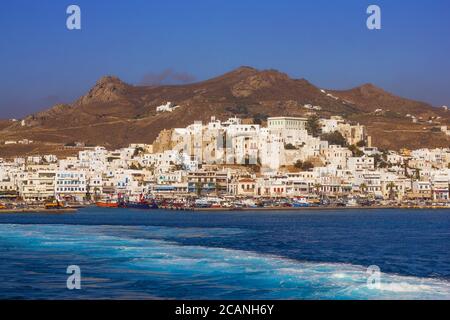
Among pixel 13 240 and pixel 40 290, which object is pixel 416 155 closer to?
pixel 13 240

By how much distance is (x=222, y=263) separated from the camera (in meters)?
20.0

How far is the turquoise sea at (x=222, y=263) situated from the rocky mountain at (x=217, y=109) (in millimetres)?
76050

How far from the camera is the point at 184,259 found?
69.2 ft

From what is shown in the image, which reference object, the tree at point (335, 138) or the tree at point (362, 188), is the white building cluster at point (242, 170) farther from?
the tree at point (335, 138)

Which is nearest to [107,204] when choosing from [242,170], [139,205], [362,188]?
[139,205]

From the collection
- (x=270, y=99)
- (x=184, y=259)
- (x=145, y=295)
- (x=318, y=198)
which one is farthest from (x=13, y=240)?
(x=270, y=99)

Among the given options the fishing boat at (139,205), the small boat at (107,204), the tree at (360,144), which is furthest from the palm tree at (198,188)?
the tree at (360,144)

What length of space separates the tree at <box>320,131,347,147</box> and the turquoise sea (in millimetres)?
50362

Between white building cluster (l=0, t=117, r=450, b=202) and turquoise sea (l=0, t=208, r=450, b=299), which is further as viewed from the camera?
white building cluster (l=0, t=117, r=450, b=202)

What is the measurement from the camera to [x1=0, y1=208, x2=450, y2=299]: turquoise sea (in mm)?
15531

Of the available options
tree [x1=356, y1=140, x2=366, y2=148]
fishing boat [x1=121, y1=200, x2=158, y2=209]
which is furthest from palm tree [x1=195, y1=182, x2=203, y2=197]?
tree [x1=356, y1=140, x2=366, y2=148]

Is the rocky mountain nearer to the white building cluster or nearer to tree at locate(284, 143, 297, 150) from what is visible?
the white building cluster

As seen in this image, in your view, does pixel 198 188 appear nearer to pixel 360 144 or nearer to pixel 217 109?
pixel 360 144

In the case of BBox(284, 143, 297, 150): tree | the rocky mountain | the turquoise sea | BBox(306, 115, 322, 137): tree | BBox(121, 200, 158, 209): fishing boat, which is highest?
the rocky mountain
